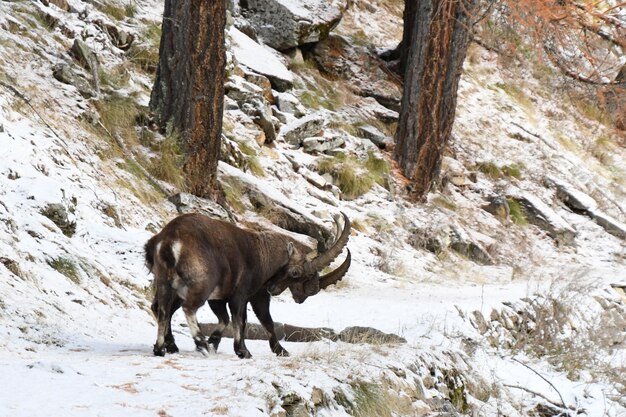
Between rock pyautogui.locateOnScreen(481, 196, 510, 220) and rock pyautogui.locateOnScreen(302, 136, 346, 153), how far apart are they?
130 inches

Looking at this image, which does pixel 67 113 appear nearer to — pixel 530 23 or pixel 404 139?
pixel 530 23

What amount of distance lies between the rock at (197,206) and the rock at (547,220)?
26.0 ft

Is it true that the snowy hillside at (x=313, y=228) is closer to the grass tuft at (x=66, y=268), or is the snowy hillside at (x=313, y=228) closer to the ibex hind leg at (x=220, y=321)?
the grass tuft at (x=66, y=268)

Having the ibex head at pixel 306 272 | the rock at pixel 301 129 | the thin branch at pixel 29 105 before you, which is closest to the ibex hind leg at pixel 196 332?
the ibex head at pixel 306 272

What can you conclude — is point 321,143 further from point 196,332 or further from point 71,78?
point 196,332

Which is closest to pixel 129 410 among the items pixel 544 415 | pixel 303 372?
pixel 303 372

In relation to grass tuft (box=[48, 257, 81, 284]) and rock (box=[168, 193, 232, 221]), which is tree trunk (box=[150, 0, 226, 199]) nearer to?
rock (box=[168, 193, 232, 221])

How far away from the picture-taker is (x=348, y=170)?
46.1 feet

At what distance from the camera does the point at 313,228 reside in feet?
37.4

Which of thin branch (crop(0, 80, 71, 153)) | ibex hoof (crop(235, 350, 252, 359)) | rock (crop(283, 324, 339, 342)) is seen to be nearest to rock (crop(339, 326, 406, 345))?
rock (crop(283, 324, 339, 342))

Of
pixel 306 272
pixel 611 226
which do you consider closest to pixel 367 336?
pixel 306 272

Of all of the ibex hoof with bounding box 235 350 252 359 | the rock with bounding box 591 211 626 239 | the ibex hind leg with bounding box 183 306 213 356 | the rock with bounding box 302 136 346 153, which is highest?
the rock with bounding box 591 211 626 239

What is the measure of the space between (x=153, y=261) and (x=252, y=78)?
28.1ft

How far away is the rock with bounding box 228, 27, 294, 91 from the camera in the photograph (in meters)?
14.9
